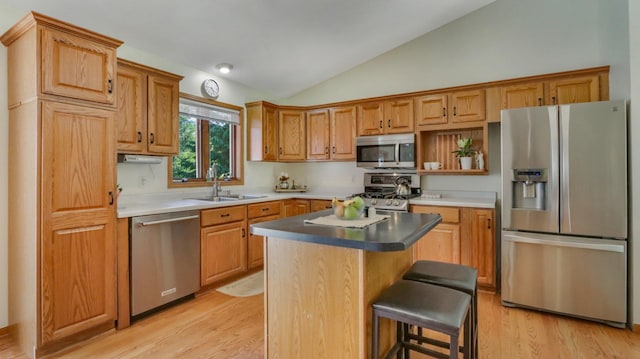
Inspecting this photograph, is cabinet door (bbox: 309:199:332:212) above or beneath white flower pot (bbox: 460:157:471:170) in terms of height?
beneath

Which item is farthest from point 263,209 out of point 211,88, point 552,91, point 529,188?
point 552,91

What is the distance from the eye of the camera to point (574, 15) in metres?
3.38

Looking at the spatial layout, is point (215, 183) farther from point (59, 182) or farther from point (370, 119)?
point (370, 119)

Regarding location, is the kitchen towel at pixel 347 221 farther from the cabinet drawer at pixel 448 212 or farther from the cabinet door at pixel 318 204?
the cabinet door at pixel 318 204

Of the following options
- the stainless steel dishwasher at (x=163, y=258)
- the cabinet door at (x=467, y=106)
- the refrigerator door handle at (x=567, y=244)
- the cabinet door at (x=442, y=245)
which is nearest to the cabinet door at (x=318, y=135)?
the cabinet door at (x=467, y=106)

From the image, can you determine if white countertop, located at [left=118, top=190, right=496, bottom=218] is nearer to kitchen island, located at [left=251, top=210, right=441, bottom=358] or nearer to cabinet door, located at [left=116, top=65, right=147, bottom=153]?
cabinet door, located at [left=116, top=65, right=147, bottom=153]

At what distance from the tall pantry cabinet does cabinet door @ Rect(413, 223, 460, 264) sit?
2.86 m

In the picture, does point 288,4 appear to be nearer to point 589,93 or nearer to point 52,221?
point 52,221

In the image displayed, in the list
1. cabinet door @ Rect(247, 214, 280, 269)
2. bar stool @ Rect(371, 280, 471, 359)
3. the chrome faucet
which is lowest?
cabinet door @ Rect(247, 214, 280, 269)

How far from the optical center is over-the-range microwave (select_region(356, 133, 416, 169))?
3.89m

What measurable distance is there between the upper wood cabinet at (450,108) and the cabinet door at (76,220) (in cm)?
314

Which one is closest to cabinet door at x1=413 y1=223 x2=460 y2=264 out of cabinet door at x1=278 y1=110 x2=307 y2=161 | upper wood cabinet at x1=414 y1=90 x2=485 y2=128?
upper wood cabinet at x1=414 y1=90 x2=485 y2=128

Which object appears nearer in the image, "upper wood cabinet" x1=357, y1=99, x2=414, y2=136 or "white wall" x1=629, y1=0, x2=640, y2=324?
"white wall" x1=629, y1=0, x2=640, y2=324

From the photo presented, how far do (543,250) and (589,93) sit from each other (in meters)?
1.60
